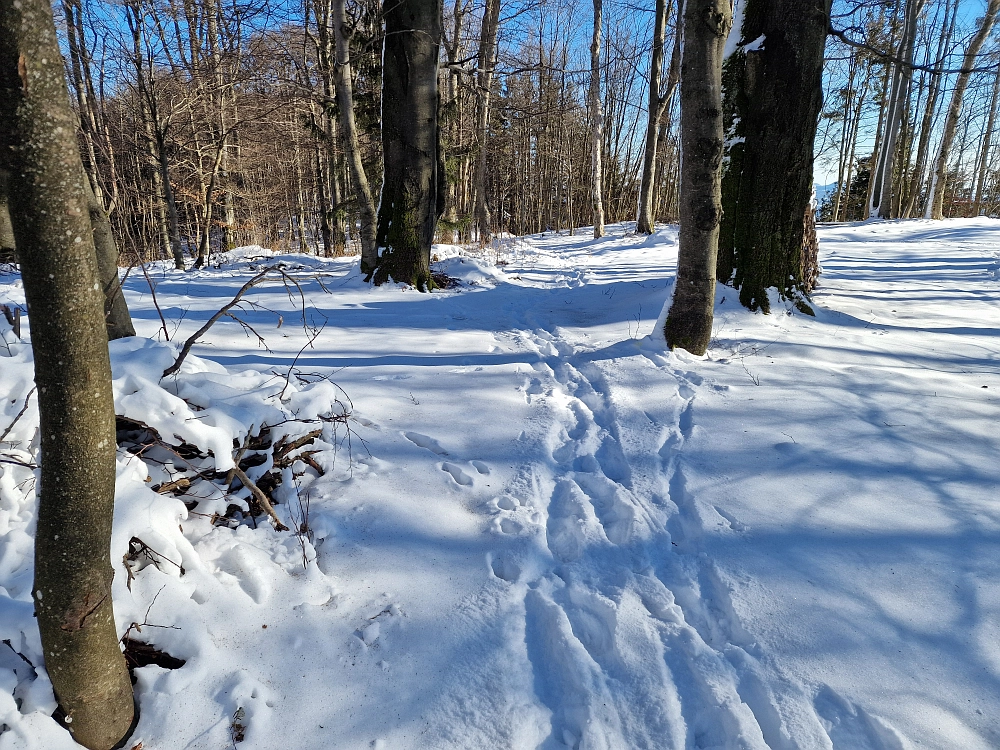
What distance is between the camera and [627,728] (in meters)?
1.54

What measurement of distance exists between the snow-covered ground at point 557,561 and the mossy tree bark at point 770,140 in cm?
156

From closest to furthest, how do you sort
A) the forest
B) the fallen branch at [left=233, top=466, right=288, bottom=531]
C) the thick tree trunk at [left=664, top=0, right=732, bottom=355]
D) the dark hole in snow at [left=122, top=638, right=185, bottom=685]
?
the forest
the dark hole in snow at [left=122, top=638, right=185, bottom=685]
the fallen branch at [left=233, top=466, right=288, bottom=531]
the thick tree trunk at [left=664, top=0, right=732, bottom=355]

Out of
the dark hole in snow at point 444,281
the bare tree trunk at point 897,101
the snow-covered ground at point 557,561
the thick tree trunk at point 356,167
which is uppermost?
the bare tree trunk at point 897,101

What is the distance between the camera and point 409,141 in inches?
260

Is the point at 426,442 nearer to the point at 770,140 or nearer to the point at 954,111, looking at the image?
the point at 770,140

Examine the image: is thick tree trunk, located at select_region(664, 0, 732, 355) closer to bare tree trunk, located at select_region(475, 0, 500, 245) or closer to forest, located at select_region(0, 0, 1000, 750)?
forest, located at select_region(0, 0, 1000, 750)

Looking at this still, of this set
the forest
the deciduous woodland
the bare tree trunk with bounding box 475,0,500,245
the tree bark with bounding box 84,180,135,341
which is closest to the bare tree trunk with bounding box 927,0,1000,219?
the deciduous woodland

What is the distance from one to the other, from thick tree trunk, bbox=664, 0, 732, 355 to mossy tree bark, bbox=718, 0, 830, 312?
1.21 metres

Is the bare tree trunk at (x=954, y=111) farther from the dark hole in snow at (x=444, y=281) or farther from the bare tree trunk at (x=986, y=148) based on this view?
the dark hole in snow at (x=444, y=281)

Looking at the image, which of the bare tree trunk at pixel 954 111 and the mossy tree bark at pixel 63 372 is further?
the bare tree trunk at pixel 954 111

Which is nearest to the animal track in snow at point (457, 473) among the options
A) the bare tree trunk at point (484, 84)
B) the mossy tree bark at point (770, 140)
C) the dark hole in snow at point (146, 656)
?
the dark hole in snow at point (146, 656)

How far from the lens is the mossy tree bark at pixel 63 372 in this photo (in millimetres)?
1017

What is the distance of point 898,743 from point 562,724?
93 cm

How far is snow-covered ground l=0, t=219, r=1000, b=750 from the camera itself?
156 centimetres
